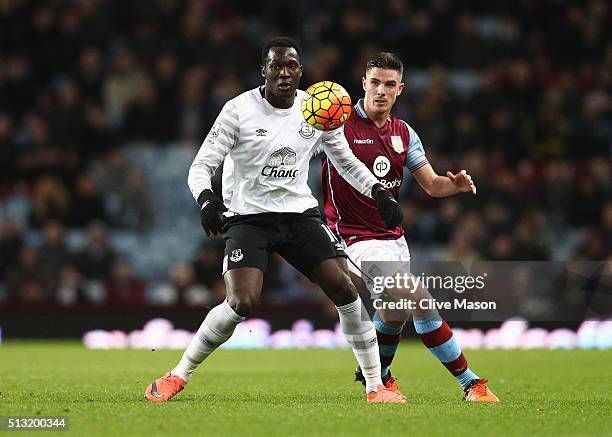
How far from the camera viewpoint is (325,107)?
734 cm

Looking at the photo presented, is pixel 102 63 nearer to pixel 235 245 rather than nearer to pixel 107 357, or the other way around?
pixel 107 357

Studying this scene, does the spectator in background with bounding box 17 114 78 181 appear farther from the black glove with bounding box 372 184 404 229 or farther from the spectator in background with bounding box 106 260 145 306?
the black glove with bounding box 372 184 404 229

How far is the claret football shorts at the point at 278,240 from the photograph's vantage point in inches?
283

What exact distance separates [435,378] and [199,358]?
9.36 ft

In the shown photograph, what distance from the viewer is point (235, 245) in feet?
23.7

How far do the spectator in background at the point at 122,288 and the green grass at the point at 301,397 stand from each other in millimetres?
2346

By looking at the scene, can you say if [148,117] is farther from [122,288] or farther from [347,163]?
[347,163]

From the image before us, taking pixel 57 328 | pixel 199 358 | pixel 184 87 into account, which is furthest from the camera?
pixel 184 87

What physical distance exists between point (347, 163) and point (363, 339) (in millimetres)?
1177

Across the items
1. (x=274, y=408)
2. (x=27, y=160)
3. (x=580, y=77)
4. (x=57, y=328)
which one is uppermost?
(x=580, y=77)

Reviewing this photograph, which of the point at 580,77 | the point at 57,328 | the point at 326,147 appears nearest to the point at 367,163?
the point at 326,147

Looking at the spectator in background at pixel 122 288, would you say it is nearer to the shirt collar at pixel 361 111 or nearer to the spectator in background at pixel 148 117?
the spectator in background at pixel 148 117

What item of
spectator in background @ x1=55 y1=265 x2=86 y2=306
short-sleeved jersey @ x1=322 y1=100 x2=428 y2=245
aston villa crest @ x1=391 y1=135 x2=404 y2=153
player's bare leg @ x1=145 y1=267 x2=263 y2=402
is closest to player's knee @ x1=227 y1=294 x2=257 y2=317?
player's bare leg @ x1=145 y1=267 x2=263 y2=402

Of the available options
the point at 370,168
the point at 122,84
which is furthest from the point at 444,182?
the point at 122,84
